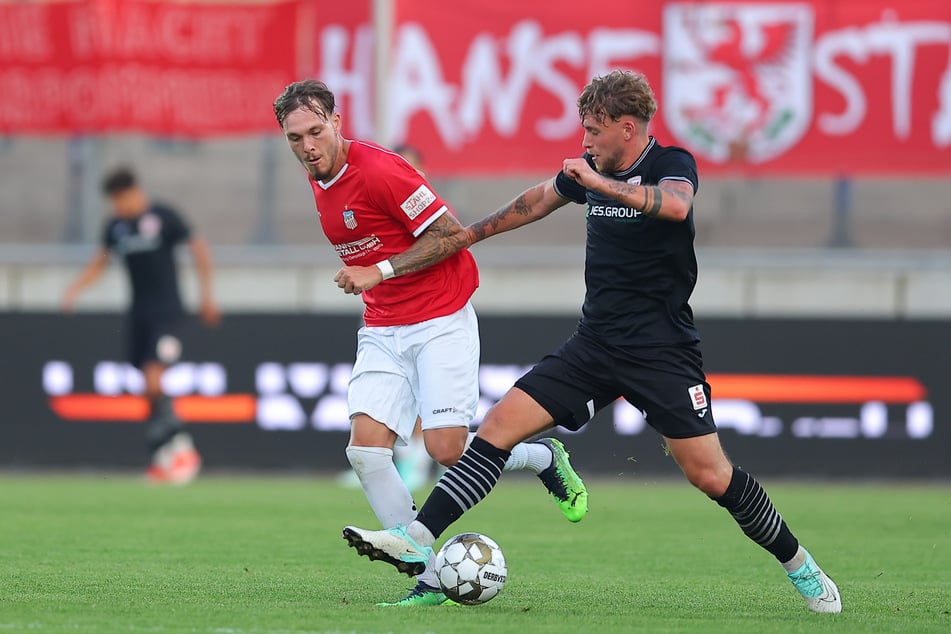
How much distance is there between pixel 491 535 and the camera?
979cm

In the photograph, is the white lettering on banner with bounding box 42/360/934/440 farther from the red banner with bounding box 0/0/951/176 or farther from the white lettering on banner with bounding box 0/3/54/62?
the white lettering on banner with bounding box 0/3/54/62

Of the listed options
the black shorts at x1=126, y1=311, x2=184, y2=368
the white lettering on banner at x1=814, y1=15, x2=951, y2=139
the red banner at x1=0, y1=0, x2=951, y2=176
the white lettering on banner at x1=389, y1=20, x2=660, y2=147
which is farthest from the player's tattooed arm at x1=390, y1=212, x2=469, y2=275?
the white lettering on banner at x1=814, y1=15, x2=951, y2=139

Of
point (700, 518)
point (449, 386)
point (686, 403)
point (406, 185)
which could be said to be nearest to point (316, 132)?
point (406, 185)

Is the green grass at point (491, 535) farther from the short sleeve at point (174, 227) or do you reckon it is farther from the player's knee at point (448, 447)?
the short sleeve at point (174, 227)

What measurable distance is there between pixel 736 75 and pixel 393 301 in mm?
8565

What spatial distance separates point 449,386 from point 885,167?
9.44 m

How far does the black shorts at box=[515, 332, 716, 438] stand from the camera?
6.74 meters

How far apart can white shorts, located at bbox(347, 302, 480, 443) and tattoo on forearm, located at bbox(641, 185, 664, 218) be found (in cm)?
122

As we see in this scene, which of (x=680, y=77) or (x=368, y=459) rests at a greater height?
(x=680, y=77)

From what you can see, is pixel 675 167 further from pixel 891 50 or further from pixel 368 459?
pixel 891 50

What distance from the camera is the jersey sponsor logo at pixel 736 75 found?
15.1 m

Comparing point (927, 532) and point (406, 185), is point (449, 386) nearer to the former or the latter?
point (406, 185)

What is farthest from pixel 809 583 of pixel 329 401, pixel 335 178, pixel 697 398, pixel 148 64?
pixel 148 64

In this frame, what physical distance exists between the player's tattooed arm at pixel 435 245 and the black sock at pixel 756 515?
1564mm
